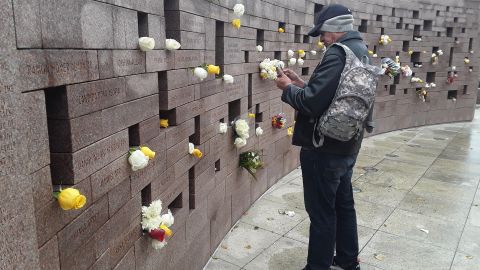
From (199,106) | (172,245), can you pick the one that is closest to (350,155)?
(199,106)

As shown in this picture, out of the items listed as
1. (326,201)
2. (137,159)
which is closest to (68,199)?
(137,159)

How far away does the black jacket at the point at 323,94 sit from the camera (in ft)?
9.32

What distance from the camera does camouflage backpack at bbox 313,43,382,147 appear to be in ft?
9.13

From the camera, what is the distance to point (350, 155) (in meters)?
3.08

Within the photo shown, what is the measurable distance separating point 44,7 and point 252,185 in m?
3.48

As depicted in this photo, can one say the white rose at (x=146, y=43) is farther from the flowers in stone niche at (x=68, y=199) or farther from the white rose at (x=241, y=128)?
the white rose at (x=241, y=128)

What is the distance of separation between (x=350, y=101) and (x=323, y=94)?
19cm

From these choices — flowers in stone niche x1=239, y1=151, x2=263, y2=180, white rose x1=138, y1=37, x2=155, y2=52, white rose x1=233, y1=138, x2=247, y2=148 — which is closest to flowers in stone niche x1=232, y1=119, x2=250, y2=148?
white rose x1=233, y1=138, x2=247, y2=148

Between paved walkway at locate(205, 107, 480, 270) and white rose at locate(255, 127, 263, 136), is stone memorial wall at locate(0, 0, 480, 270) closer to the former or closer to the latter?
white rose at locate(255, 127, 263, 136)

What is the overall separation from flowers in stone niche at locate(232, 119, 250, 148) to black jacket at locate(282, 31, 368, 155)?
0.99 metres

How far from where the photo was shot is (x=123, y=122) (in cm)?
219

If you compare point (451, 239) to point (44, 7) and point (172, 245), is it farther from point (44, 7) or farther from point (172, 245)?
point (44, 7)

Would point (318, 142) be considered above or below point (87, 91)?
below

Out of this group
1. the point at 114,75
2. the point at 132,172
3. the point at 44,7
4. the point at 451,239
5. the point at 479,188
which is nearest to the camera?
the point at 44,7
